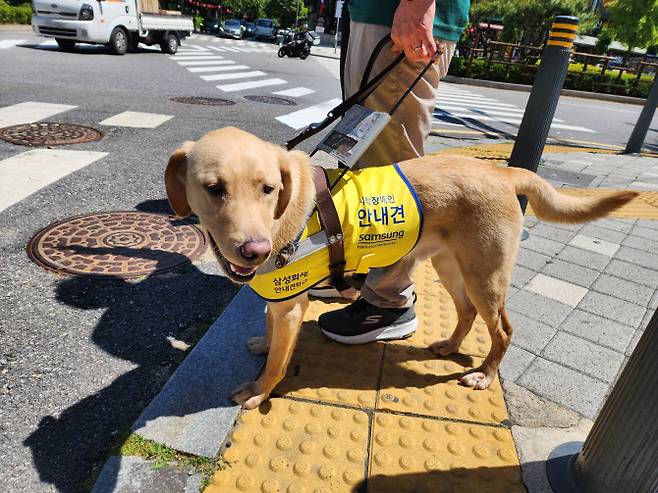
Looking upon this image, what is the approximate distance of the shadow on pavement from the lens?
184 cm

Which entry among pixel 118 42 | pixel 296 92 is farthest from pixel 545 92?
pixel 118 42

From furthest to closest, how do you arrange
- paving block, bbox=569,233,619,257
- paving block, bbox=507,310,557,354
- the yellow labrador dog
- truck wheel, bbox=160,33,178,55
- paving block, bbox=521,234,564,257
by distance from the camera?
truck wheel, bbox=160,33,178,55
paving block, bbox=569,233,619,257
paving block, bbox=521,234,564,257
paving block, bbox=507,310,557,354
the yellow labrador dog

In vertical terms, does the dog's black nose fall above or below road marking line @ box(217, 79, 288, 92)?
above

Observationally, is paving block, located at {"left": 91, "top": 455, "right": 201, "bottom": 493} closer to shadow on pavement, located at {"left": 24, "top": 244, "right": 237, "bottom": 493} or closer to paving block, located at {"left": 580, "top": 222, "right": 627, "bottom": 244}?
shadow on pavement, located at {"left": 24, "top": 244, "right": 237, "bottom": 493}

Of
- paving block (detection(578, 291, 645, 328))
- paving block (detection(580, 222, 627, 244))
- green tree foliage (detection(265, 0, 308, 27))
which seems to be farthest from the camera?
green tree foliage (detection(265, 0, 308, 27))

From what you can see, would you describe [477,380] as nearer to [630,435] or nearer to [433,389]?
[433,389]

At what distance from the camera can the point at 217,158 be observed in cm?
183

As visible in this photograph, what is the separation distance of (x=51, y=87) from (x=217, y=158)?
27.2 feet

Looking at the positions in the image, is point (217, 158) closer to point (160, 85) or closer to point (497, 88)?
point (160, 85)

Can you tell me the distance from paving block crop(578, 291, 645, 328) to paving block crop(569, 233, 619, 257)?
0.96 meters

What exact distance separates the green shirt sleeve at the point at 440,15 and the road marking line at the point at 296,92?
839 cm

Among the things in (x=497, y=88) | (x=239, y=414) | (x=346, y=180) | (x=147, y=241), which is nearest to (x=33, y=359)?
(x=239, y=414)

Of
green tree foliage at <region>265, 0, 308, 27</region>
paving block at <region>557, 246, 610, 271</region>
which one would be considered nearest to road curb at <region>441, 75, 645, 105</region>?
paving block at <region>557, 246, 610, 271</region>

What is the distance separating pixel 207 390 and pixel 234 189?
1.06 metres
